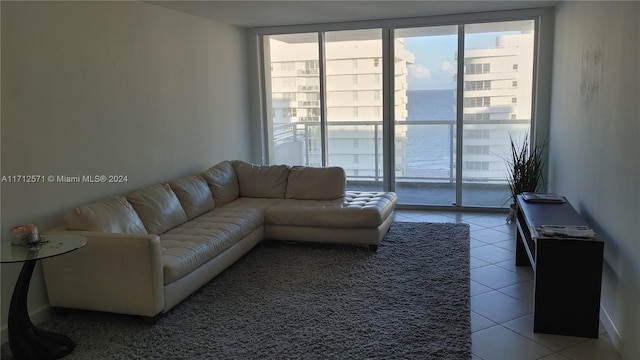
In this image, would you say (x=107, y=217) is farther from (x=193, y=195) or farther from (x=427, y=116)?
(x=427, y=116)

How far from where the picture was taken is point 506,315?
329cm

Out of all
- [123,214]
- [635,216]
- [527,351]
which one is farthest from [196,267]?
[635,216]

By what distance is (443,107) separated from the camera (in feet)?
19.9

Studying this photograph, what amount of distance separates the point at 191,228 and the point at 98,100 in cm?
122

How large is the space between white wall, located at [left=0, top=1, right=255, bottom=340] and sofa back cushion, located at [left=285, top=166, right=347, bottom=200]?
107cm

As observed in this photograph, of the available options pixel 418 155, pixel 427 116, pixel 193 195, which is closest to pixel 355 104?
pixel 427 116

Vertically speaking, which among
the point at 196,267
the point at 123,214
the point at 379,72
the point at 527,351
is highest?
the point at 379,72

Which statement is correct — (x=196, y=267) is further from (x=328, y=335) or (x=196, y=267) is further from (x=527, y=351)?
(x=527, y=351)

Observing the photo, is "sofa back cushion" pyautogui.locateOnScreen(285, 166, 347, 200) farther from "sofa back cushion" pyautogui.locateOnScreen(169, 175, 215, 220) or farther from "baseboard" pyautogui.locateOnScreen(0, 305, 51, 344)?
"baseboard" pyautogui.locateOnScreen(0, 305, 51, 344)

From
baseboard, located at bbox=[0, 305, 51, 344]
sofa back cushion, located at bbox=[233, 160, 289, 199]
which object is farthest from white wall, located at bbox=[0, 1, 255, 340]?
sofa back cushion, located at bbox=[233, 160, 289, 199]

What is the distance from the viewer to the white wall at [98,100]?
10.5 feet

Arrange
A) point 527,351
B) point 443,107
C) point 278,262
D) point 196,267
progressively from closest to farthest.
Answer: point 527,351, point 196,267, point 278,262, point 443,107

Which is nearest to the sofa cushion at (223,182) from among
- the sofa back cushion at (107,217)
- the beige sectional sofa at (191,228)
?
the beige sectional sofa at (191,228)

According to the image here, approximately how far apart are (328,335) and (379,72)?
392cm
